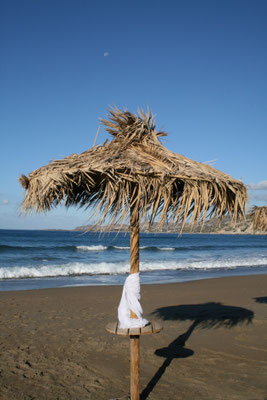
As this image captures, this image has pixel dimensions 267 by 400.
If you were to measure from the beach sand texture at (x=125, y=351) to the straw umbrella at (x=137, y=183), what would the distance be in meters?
1.02

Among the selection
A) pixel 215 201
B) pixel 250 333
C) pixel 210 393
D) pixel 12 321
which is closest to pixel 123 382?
pixel 210 393

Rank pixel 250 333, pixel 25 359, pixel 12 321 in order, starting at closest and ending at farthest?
pixel 25 359 < pixel 250 333 < pixel 12 321

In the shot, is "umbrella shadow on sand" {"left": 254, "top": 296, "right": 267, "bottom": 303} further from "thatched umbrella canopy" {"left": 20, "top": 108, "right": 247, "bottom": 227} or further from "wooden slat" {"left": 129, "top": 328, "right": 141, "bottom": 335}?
"wooden slat" {"left": 129, "top": 328, "right": 141, "bottom": 335}

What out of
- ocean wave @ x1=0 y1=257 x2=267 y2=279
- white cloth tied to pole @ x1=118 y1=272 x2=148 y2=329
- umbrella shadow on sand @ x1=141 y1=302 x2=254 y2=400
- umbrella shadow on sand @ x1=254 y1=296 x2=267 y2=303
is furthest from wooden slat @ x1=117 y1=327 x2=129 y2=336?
ocean wave @ x1=0 y1=257 x2=267 y2=279

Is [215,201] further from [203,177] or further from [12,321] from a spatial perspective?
[12,321]

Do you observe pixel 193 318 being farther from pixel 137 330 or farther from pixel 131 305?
pixel 137 330

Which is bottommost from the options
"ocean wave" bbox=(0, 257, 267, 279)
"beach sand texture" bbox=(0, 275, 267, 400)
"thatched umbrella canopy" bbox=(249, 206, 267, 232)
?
"ocean wave" bbox=(0, 257, 267, 279)

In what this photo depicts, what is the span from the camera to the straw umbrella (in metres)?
3.26

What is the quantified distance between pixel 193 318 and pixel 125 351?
7.76ft

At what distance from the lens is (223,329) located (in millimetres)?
6242

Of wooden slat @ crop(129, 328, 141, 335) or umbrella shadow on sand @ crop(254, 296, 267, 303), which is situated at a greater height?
wooden slat @ crop(129, 328, 141, 335)

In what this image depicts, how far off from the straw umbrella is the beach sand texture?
3.34ft

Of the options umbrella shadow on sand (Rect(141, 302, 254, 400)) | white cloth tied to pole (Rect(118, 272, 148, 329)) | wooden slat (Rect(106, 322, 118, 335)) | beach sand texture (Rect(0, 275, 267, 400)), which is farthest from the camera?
umbrella shadow on sand (Rect(141, 302, 254, 400))

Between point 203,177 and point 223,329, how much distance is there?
13.2ft
